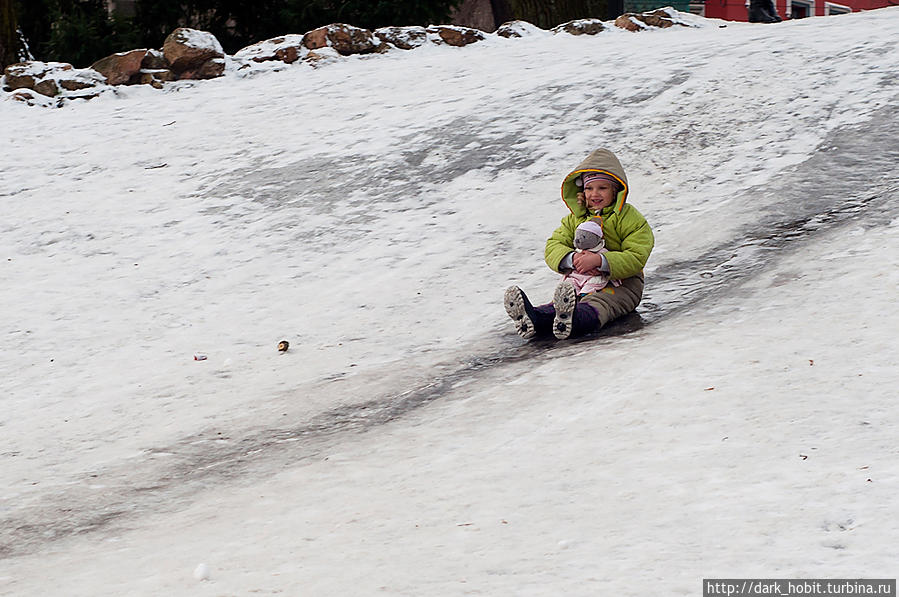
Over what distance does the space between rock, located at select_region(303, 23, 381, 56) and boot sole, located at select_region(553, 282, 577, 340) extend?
743 centimetres

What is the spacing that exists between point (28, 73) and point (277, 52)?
9.19ft

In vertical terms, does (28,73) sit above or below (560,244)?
above

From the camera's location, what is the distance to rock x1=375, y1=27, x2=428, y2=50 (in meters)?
11.7

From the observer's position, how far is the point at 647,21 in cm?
1229

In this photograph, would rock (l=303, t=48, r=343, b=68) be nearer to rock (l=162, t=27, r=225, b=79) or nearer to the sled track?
rock (l=162, t=27, r=225, b=79)

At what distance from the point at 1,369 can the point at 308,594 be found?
323 cm

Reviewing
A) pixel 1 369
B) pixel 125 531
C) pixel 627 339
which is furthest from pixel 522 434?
pixel 1 369

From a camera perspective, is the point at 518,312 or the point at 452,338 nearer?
the point at 518,312

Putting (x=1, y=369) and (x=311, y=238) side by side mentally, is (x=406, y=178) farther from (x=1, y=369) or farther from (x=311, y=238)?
(x=1, y=369)

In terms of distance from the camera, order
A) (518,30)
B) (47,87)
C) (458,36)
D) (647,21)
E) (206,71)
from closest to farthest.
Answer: (47,87) → (206,71) → (458,36) → (518,30) → (647,21)

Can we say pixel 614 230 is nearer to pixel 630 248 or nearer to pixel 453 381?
pixel 630 248

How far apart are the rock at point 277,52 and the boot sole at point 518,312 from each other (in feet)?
24.1

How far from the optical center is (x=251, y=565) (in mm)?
3029

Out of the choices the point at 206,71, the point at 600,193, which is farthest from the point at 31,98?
the point at 600,193
